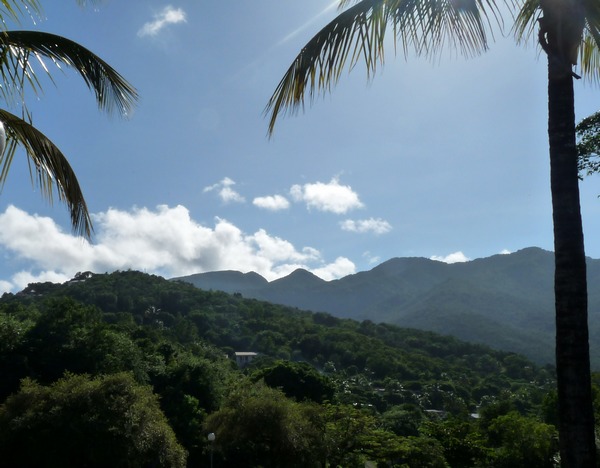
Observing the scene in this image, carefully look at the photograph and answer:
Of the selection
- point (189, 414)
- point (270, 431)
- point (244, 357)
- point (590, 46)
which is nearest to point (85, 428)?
point (270, 431)

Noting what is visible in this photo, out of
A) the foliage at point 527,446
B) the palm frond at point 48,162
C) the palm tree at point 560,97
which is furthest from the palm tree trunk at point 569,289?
the foliage at point 527,446

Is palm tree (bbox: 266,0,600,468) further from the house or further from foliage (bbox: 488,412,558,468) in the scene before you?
the house

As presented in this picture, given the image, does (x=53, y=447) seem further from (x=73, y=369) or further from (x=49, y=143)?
(x=49, y=143)

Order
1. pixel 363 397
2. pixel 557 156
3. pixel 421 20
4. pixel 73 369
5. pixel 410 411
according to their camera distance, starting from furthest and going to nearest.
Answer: pixel 363 397, pixel 410 411, pixel 73 369, pixel 421 20, pixel 557 156

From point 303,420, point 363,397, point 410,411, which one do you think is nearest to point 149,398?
point 303,420

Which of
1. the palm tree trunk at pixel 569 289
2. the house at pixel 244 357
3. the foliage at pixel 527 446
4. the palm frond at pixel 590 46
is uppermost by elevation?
the house at pixel 244 357

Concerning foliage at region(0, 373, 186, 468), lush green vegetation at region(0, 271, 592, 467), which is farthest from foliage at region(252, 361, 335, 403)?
foliage at region(0, 373, 186, 468)

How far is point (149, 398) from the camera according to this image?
21891mm

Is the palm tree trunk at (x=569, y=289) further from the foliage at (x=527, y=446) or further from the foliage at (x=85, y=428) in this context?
the foliage at (x=527, y=446)

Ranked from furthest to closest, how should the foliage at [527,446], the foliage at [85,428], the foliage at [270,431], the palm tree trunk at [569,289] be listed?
the foliage at [527,446], the foliage at [270,431], the foliage at [85,428], the palm tree trunk at [569,289]

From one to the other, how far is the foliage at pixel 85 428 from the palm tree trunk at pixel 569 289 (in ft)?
62.9

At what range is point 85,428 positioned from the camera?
20219mm

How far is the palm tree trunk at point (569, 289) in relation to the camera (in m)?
3.35

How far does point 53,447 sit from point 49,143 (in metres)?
19.3
